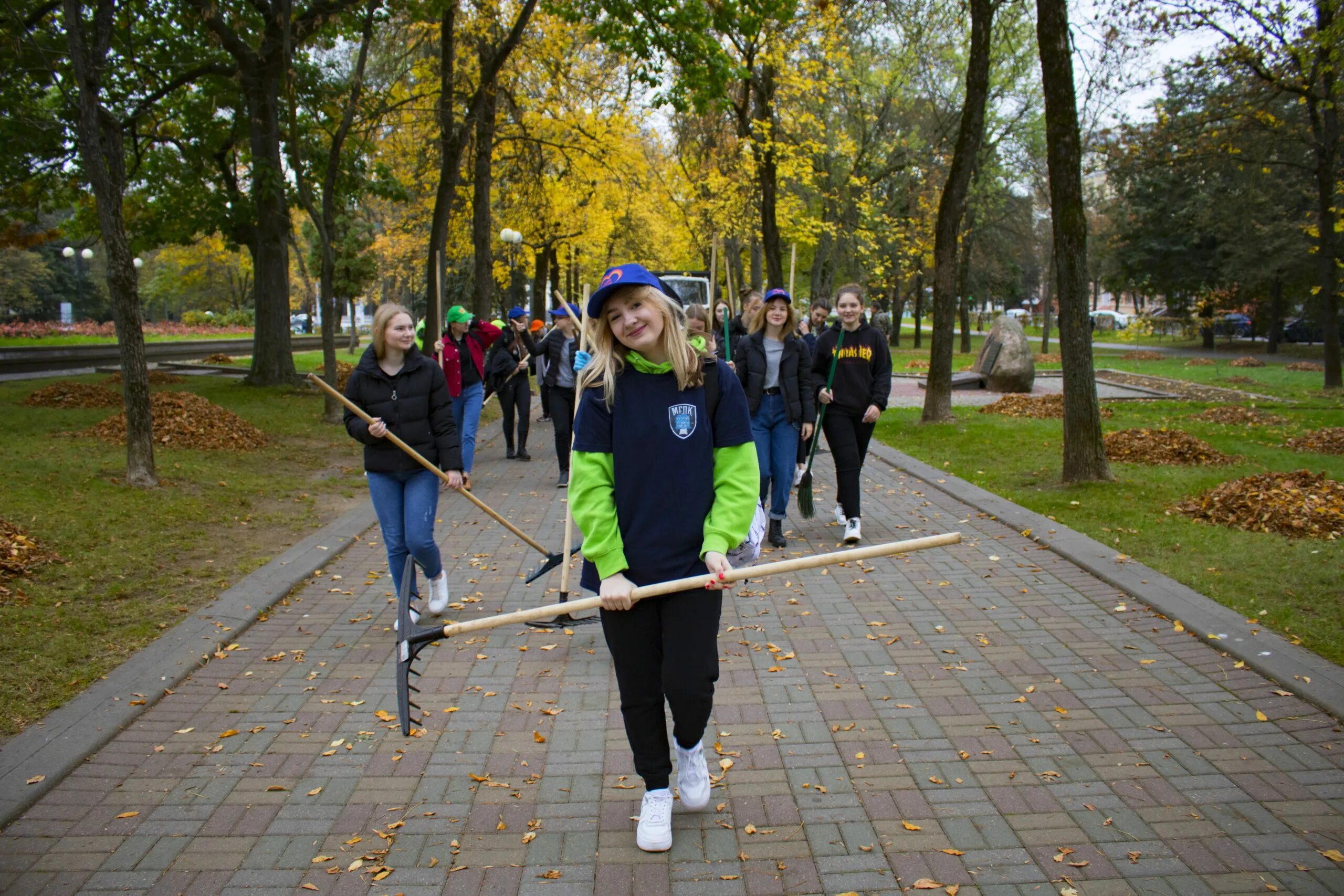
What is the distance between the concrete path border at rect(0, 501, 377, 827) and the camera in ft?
13.3

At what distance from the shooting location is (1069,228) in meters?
9.57

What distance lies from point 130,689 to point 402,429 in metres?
1.99

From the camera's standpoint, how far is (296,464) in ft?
40.8

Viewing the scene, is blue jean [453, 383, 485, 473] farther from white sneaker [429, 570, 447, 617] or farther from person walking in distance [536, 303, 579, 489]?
white sneaker [429, 570, 447, 617]

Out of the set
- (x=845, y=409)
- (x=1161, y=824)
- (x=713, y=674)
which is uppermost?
(x=845, y=409)

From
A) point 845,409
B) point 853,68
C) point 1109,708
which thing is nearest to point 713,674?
point 1109,708

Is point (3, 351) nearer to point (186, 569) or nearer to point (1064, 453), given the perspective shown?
point (186, 569)

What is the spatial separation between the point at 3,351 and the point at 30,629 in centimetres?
2908

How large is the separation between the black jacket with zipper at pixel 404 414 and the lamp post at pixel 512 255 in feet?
49.4

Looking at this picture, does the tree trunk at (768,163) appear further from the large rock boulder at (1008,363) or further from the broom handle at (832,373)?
the broom handle at (832,373)

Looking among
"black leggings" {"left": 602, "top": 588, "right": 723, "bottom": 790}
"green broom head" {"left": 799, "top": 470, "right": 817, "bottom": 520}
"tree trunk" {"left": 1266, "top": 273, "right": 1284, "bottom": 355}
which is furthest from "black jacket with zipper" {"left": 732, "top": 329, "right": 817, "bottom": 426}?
"tree trunk" {"left": 1266, "top": 273, "right": 1284, "bottom": 355}

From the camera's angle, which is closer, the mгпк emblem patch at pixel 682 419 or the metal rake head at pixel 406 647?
the mгпк emblem patch at pixel 682 419

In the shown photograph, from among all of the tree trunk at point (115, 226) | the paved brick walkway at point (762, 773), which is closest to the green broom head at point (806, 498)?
the paved brick walkway at point (762, 773)

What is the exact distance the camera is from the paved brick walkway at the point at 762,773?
3.39m
